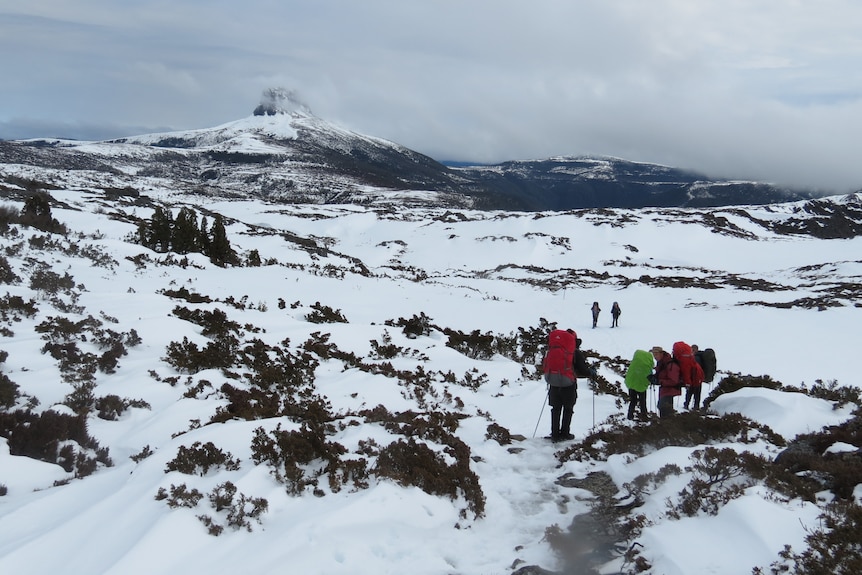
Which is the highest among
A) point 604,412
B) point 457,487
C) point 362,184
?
point 362,184

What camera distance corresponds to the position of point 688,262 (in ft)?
192

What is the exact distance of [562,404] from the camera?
8.53 meters

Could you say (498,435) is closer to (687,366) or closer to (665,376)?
(665,376)

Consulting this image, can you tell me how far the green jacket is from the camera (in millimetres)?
9219

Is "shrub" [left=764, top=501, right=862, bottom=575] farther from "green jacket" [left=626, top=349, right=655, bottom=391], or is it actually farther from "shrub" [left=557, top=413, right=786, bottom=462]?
"green jacket" [left=626, top=349, right=655, bottom=391]

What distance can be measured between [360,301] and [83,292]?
10.6 m

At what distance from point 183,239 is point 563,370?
81.1 ft

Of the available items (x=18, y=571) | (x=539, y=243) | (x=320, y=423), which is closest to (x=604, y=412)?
(x=320, y=423)

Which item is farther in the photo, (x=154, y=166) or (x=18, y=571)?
(x=154, y=166)

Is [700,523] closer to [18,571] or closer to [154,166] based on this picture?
[18,571]

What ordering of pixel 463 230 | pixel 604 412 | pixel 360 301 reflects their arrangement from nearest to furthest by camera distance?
1. pixel 604 412
2. pixel 360 301
3. pixel 463 230

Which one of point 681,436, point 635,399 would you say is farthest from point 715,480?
point 635,399

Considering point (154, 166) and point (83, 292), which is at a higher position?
point (154, 166)

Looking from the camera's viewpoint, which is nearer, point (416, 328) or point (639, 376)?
point (639, 376)
